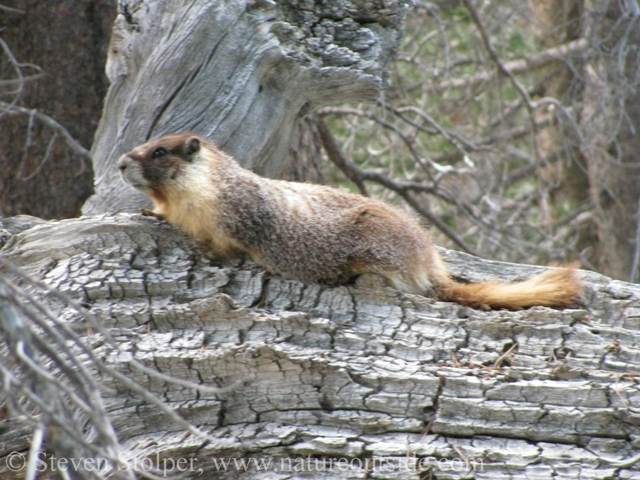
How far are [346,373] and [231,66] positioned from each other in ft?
7.88

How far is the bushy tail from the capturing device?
3986 mm

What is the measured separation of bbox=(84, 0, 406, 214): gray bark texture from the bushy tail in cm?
174

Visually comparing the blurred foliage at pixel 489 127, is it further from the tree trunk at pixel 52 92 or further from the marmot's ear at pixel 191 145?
the marmot's ear at pixel 191 145

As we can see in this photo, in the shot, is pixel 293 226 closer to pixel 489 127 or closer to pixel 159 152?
pixel 159 152

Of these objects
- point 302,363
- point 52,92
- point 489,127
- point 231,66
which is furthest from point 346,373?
point 489,127

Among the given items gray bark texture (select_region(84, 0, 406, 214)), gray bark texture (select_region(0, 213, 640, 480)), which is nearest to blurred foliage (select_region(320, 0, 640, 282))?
gray bark texture (select_region(84, 0, 406, 214))

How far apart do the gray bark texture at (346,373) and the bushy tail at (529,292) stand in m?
0.11

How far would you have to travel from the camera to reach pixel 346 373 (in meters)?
3.50

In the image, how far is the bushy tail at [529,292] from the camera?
399 cm

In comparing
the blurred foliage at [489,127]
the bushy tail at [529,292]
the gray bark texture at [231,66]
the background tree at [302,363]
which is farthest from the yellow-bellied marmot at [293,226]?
the blurred foliage at [489,127]

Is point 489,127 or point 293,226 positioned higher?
point 489,127

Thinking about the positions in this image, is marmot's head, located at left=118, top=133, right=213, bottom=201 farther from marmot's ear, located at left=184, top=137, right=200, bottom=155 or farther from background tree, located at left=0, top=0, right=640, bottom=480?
background tree, located at left=0, top=0, right=640, bottom=480

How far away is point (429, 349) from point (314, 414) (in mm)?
679

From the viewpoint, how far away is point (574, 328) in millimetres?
3754
